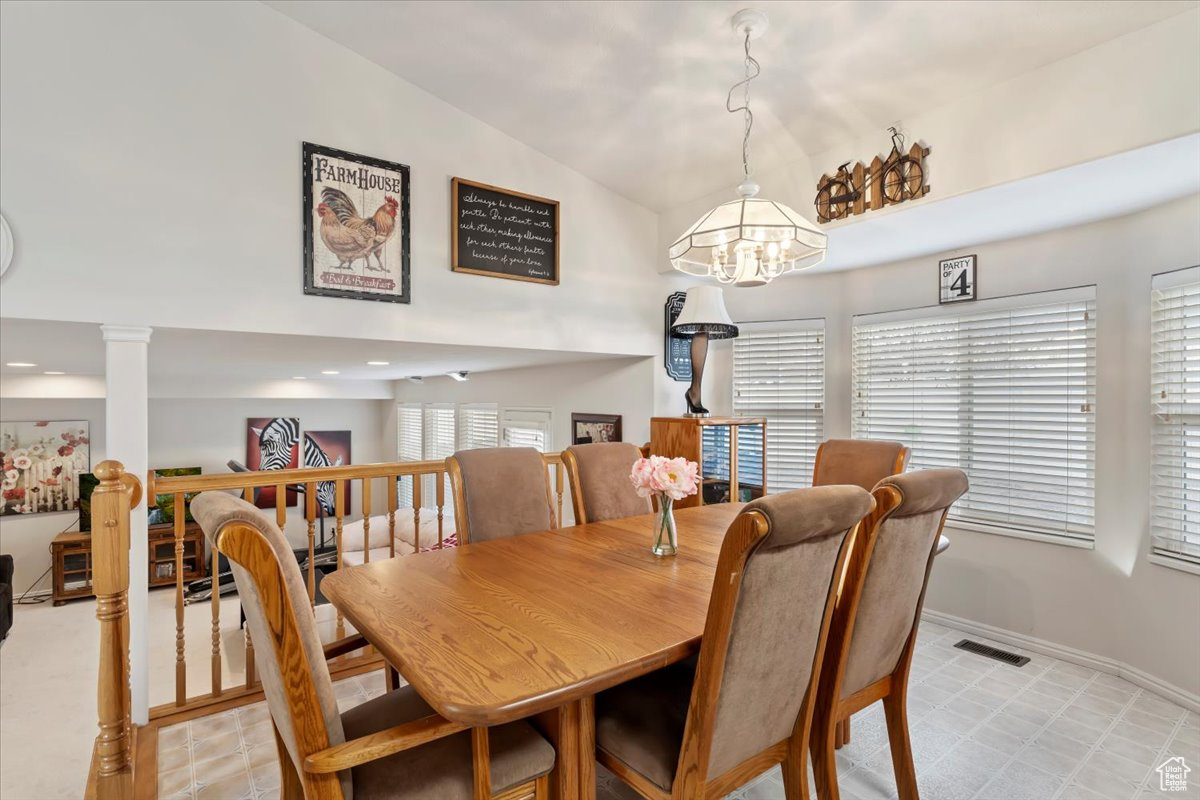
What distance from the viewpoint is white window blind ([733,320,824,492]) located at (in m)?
4.08

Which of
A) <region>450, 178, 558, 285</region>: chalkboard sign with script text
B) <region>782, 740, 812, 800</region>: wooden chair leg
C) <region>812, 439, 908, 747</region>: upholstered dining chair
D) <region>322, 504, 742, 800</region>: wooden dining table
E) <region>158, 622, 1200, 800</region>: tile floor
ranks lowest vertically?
<region>158, 622, 1200, 800</region>: tile floor

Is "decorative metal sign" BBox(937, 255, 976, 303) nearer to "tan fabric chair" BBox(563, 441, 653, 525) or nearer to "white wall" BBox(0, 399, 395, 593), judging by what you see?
"tan fabric chair" BBox(563, 441, 653, 525)

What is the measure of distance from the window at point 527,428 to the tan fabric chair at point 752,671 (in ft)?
11.3

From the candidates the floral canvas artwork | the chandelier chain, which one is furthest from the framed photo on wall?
the floral canvas artwork

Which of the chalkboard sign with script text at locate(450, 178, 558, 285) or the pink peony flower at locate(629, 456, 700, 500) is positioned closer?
the pink peony flower at locate(629, 456, 700, 500)

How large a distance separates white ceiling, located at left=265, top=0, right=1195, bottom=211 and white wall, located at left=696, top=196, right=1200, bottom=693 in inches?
45.0

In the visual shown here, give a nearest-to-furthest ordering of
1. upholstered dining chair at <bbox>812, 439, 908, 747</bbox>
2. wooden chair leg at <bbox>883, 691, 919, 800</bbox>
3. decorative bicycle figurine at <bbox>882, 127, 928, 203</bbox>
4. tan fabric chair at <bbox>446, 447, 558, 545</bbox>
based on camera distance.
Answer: wooden chair leg at <bbox>883, 691, 919, 800</bbox>, tan fabric chair at <bbox>446, 447, 558, 545</bbox>, decorative bicycle figurine at <bbox>882, 127, 928, 203</bbox>, upholstered dining chair at <bbox>812, 439, 908, 747</bbox>

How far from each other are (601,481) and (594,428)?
1.69 metres

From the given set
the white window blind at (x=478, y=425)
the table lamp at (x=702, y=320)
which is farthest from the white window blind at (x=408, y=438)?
the table lamp at (x=702, y=320)

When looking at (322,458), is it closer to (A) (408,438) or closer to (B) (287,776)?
(A) (408,438)

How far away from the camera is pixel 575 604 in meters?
1.49

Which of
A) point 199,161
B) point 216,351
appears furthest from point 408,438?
point 199,161

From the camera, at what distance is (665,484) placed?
74.9 inches

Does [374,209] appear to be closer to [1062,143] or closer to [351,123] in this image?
[351,123]
